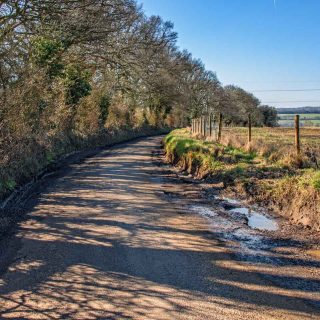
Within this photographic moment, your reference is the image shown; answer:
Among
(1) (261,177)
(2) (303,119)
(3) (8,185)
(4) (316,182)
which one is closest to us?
(4) (316,182)

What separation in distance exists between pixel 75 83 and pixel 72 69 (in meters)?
0.94

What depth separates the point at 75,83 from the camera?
25.0 metres

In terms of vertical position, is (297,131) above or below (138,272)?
above

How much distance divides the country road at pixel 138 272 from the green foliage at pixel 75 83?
51.4 ft

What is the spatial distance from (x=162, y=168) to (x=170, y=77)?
2360 centimetres

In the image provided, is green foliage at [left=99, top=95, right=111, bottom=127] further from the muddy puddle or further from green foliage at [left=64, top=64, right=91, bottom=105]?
the muddy puddle

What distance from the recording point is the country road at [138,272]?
4.88m

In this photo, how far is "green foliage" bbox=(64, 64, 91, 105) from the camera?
2433cm

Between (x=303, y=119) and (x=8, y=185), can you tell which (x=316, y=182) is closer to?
(x=8, y=185)

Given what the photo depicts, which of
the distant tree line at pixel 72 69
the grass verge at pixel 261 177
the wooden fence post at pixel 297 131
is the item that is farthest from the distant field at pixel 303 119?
the distant tree line at pixel 72 69

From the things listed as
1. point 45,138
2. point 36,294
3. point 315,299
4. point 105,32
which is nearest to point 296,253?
point 315,299

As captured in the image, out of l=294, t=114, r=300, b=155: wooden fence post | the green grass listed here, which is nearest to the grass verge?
the green grass

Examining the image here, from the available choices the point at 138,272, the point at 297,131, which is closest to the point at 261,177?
the point at 297,131

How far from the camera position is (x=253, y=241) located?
300 inches
